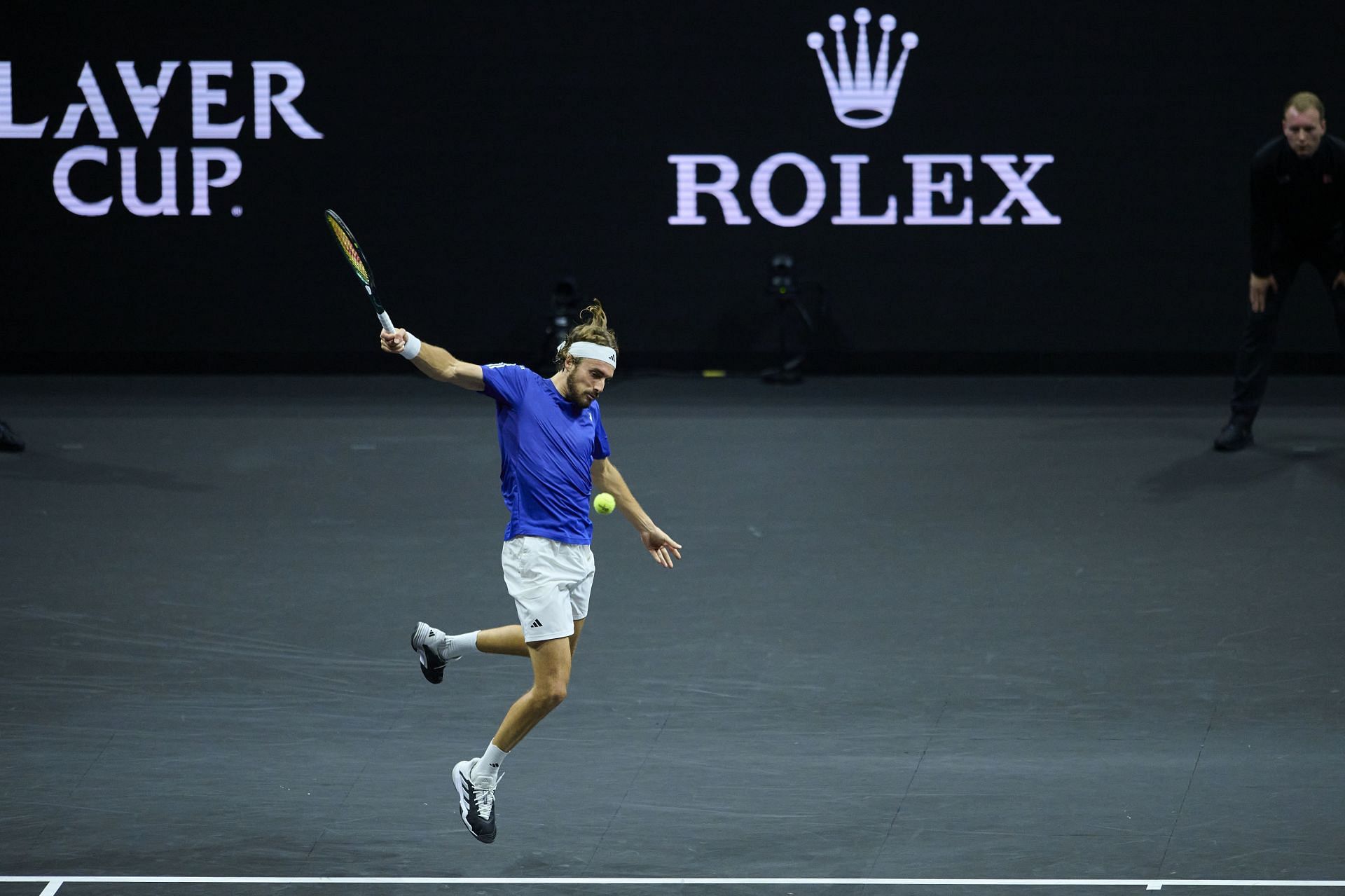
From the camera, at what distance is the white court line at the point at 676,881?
20.1 ft

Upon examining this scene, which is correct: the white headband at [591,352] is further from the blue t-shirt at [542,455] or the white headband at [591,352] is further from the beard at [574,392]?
the blue t-shirt at [542,455]

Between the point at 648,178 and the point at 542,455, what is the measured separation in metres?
7.65

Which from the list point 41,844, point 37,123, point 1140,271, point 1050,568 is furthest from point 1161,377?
point 41,844

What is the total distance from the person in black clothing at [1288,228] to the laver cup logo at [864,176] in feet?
8.64

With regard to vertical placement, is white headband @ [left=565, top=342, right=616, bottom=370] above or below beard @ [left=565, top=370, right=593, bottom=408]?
above

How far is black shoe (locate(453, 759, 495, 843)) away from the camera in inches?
250

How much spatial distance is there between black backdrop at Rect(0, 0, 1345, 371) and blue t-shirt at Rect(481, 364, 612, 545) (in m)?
7.47

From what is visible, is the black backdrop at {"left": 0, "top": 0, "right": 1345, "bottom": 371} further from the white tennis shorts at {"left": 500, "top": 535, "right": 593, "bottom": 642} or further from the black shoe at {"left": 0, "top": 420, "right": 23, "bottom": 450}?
the white tennis shorts at {"left": 500, "top": 535, "right": 593, "bottom": 642}

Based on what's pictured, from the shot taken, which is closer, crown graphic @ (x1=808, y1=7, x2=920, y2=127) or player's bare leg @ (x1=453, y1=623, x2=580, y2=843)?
player's bare leg @ (x1=453, y1=623, x2=580, y2=843)

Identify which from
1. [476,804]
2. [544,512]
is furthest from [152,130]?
[476,804]

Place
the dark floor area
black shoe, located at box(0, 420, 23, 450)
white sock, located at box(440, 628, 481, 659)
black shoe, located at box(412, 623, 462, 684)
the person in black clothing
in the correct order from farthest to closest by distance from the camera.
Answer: black shoe, located at box(0, 420, 23, 450) < the person in black clothing < black shoe, located at box(412, 623, 462, 684) < white sock, located at box(440, 628, 481, 659) < the dark floor area

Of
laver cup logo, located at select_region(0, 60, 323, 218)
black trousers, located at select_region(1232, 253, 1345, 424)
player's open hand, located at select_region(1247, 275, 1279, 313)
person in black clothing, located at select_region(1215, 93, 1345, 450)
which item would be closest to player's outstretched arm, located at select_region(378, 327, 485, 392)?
person in black clothing, located at select_region(1215, 93, 1345, 450)

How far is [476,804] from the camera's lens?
6379mm

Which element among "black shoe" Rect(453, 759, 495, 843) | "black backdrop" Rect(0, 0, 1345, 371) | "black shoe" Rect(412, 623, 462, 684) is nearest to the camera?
"black shoe" Rect(453, 759, 495, 843)
